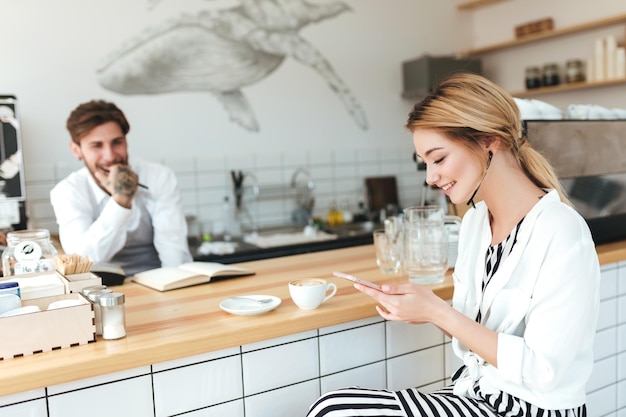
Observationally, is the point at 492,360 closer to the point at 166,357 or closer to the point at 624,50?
the point at 166,357

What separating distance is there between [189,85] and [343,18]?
1.30 m

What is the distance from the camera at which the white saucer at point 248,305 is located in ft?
4.88

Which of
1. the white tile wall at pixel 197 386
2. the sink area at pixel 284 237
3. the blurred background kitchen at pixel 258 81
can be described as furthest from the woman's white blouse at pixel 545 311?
the blurred background kitchen at pixel 258 81

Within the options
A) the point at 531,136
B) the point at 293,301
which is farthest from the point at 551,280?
the point at 531,136

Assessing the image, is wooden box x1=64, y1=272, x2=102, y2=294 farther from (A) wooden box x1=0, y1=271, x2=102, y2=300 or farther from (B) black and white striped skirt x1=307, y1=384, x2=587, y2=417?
(B) black and white striped skirt x1=307, y1=384, x2=587, y2=417

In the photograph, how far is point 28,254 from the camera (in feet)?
5.45

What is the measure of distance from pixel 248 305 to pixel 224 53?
2804 mm

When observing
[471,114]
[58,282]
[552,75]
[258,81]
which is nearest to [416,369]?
[471,114]

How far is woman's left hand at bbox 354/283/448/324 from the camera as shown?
1399mm

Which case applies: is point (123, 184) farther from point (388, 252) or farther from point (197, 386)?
point (197, 386)

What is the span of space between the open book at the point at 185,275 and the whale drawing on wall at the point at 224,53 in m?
2.09

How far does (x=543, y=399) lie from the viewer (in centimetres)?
135

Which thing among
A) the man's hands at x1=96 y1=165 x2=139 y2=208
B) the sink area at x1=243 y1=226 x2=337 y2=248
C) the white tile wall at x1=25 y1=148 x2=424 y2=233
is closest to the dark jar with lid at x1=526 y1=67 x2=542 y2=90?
the white tile wall at x1=25 y1=148 x2=424 y2=233

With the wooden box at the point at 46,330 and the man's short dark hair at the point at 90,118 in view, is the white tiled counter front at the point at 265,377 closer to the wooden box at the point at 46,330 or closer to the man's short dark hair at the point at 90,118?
the wooden box at the point at 46,330
